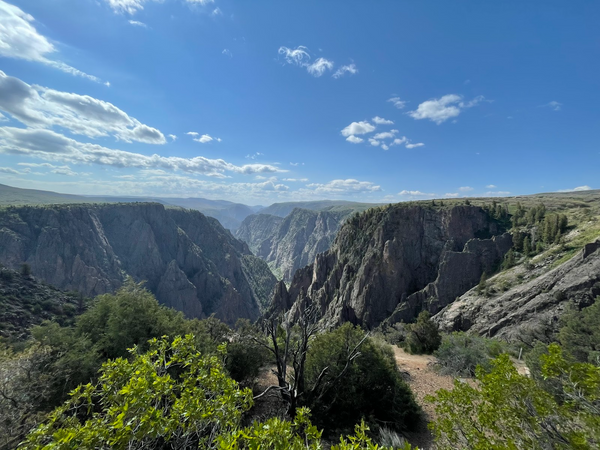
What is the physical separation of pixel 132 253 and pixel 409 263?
131 metres

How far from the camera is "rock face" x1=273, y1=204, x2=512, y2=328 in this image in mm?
55438

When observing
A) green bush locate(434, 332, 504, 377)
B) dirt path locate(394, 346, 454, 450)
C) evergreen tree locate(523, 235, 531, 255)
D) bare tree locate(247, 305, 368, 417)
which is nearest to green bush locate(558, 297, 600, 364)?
green bush locate(434, 332, 504, 377)

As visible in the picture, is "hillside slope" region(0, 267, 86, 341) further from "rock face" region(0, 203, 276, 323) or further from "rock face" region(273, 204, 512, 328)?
"rock face" region(0, 203, 276, 323)

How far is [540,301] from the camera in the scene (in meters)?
29.4

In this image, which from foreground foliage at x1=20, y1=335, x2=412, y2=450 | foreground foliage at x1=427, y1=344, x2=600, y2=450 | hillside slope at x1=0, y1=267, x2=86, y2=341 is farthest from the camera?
hillside slope at x1=0, y1=267, x2=86, y2=341

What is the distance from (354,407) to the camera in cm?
1220

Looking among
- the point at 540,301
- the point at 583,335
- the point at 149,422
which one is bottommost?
the point at 540,301

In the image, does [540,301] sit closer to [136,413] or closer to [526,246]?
[526,246]

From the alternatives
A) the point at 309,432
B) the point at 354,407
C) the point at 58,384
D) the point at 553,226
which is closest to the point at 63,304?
the point at 58,384

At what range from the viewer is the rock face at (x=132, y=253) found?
315 feet

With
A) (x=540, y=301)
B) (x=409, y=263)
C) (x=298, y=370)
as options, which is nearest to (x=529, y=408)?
(x=298, y=370)

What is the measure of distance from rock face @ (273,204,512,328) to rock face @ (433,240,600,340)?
18.2 metres

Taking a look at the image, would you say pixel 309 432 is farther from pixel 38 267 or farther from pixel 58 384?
pixel 38 267

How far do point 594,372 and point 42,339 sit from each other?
21.0 m
